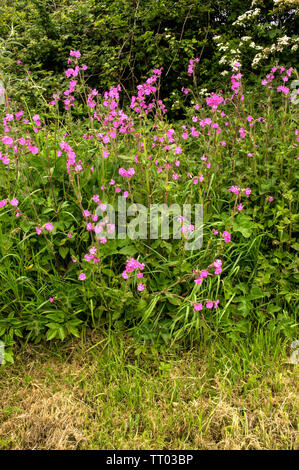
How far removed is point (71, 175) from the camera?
2.14m

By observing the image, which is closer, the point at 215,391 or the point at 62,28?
the point at 215,391

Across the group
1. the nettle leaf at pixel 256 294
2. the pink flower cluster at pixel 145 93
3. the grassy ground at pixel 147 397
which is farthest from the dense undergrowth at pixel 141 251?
the pink flower cluster at pixel 145 93

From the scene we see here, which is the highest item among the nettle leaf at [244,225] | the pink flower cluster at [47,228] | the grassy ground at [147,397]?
the pink flower cluster at [47,228]

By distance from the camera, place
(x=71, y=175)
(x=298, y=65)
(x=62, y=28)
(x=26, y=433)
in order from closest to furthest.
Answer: (x=26, y=433)
(x=71, y=175)
(x=298, y=65)
(x=62, y=28)

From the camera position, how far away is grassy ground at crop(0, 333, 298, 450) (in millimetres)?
1724

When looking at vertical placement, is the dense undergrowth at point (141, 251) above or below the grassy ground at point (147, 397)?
above

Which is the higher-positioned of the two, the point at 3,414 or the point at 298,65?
the point at 298,65

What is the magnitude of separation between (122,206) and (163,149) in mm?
453

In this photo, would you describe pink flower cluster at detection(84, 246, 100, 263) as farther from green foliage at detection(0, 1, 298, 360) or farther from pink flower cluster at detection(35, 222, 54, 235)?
pink flower cluster at detection(35, 222, 54, 235)

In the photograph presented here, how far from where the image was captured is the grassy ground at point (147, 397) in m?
1.72

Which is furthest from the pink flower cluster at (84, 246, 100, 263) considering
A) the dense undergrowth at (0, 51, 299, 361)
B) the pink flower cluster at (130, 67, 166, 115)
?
the pink flower cluster at (130, 67, 166, 115)

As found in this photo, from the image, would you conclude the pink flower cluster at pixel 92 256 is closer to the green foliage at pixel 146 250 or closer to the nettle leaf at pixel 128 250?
the green foliage at pixel 146 250
